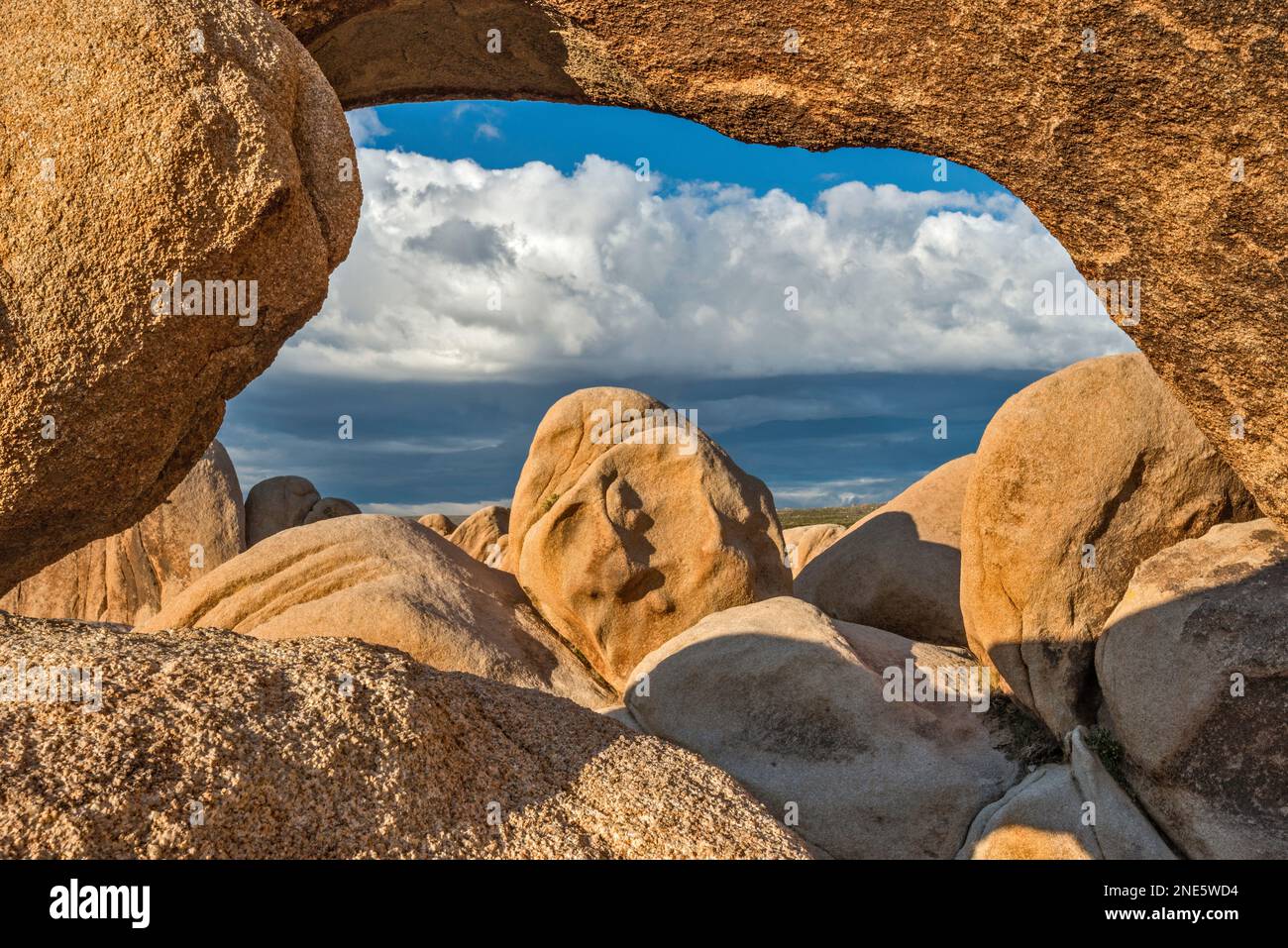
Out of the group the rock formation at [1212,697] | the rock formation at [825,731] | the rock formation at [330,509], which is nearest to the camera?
the rock formation at [1212,697]

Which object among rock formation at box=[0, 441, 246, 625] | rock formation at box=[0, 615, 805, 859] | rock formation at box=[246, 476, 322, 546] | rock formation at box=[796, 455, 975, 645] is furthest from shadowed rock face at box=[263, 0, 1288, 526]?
rock formation at box=[246, 476, 322, 546]

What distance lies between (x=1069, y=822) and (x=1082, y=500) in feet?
6.53

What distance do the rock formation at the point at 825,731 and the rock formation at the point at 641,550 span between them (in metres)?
2.27

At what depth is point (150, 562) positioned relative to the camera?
1452 centimetres

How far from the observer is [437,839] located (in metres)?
4.14

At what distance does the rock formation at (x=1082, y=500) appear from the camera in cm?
698

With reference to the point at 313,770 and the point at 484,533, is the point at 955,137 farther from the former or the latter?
the point at 484,533

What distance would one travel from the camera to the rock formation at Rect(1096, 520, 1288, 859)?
232 inches

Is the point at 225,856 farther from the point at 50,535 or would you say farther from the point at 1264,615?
the point at 1264,615

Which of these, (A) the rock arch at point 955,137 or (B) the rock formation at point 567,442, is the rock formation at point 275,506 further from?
(A) the rock arch at point 955,137

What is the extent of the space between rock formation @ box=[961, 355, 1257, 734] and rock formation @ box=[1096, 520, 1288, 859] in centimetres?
55

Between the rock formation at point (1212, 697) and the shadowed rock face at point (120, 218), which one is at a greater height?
the shadowed rock face at point (120, 218)

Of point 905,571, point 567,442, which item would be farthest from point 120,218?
point 905,571

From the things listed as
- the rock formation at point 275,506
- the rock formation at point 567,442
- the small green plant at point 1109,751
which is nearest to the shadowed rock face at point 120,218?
the small green plant at point 1109,751
